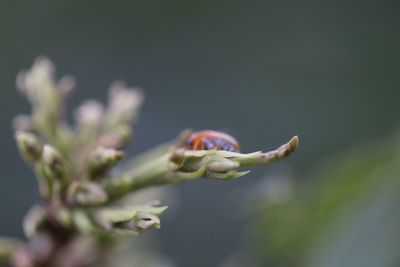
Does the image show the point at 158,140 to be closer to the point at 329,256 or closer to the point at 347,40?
the point at 347,40

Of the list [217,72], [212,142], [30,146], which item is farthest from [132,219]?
[217,72]

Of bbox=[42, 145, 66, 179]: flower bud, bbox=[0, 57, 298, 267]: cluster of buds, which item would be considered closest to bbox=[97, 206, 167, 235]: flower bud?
bbox=[0, 57, 298, 267]: cluster of buds

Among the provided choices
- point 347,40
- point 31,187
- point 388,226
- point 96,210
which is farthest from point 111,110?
point 347,40

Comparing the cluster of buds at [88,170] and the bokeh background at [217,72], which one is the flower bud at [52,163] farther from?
the bokeh background at [217,72]

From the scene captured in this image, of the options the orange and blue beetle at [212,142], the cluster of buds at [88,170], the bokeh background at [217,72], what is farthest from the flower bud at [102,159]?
the bokeh background at [217,72]

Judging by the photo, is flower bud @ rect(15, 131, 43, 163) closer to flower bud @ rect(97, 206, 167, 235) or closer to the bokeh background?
flower bud @ rect(97, 206, 167, 235)

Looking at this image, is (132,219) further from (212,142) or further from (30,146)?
(30,146)
